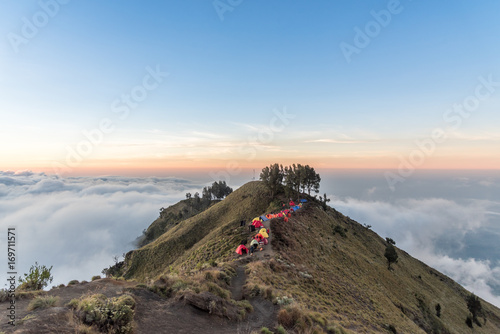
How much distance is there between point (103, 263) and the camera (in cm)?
18125

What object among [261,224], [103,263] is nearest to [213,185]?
[261,224]

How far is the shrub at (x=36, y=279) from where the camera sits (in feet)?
40.9

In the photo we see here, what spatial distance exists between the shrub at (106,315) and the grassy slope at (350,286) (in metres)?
11.8

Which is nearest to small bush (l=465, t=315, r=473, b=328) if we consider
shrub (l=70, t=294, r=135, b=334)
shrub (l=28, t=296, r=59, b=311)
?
shrub (l=70, t=294, r=135, b=334)

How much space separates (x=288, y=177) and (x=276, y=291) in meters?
Answer: 54.0

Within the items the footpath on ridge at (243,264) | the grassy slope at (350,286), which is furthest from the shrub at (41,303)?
the grassy slope at (350,286)

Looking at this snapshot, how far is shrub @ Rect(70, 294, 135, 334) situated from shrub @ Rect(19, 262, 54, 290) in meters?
6.78

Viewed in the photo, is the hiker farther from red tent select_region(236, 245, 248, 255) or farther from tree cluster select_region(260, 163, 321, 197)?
tree cluster select_region(260, 163, 321, 197)

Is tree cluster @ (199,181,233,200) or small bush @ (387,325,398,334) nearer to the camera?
small bush @ (387,325,398,334)

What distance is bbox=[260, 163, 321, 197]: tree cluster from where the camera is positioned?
2697 inches

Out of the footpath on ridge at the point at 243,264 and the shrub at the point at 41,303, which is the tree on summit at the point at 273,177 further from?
the shrub at the point at 41,303

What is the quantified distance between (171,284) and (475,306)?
84.5 m

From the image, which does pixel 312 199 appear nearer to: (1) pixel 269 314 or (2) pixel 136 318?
(1) pixel 269 314

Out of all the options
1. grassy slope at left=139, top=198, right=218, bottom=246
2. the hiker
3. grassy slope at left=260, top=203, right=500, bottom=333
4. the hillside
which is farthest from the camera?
grassy slope at left=139, top=198, right=218, bottom=246
